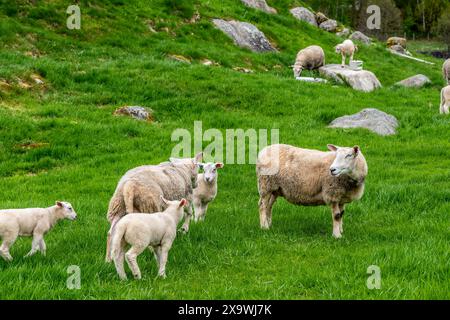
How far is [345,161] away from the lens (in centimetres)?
932

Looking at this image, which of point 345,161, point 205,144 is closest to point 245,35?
point 205,144

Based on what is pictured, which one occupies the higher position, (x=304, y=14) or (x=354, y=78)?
(x=304, y=14)

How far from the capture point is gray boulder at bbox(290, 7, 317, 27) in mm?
41828

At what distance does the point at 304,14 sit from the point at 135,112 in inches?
1083

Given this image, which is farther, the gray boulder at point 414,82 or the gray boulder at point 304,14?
the gray boulder at point 304,14

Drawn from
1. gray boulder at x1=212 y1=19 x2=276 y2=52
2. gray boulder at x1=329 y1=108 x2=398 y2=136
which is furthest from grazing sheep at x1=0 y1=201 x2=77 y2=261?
gray boulder at x1=212 y1=19 x2=276 y2=52

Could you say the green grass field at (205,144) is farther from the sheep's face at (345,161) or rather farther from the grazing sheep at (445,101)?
the sheep's face at (345,161)

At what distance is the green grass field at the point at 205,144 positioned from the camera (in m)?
7.16

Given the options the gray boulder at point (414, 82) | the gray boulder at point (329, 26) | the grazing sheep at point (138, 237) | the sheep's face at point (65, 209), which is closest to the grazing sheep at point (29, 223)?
the sheep's face at point (65, 209)

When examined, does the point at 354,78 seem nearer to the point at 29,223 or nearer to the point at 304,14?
the point at 29,223

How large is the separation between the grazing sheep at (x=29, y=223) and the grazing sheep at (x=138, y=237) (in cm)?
162

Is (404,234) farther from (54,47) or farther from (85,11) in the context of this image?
(85,11)

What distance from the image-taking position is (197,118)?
1848cm

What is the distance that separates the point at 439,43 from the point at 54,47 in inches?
2832
